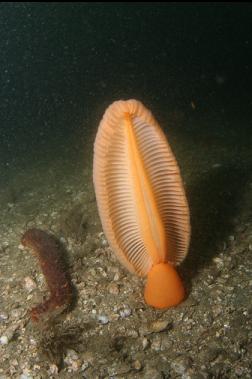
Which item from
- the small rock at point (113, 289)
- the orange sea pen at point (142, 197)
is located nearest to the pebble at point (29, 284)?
the small rock at point (113, 289)

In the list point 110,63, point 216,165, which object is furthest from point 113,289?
point 110,63

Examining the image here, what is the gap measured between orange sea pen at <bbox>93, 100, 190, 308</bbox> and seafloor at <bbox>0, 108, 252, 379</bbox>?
0.89 ft

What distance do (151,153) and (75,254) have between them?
70.2 inches

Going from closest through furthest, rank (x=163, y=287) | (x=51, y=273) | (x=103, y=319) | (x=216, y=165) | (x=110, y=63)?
(x=163, y=287) < (x=103, y=319) < (x=51, y=273) < (x=216, y=165) < (x=110, y=63)

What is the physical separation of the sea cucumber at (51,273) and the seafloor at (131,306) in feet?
0.36

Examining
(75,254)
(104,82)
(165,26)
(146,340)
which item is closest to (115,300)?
(146,340)

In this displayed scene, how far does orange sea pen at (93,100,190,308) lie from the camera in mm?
2969

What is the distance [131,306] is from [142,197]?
1.08m

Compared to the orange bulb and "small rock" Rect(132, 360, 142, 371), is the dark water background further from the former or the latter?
"small rock" Rect(132, 360, 142, 371)

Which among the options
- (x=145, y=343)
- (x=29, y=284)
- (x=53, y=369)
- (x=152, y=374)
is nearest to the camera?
(x=152, y=374)

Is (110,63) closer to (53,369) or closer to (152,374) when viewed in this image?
(53,369)

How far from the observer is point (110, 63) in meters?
48.6

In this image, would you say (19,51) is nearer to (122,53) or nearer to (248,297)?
(122,53)

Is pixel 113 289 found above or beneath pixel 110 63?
above
